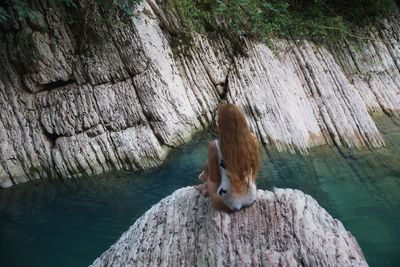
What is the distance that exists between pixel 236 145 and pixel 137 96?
4926mm

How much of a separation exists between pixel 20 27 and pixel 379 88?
7508mm

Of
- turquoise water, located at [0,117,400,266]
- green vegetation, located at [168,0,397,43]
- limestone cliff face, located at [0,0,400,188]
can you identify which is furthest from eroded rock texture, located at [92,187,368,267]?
green vegetation, located at [168,0,397,43]

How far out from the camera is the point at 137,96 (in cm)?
809

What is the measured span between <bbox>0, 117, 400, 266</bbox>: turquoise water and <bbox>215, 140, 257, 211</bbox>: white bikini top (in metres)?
3.19

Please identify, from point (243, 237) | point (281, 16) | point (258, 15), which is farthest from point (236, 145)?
point (281, 16)

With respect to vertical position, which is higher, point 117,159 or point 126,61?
point 126,61

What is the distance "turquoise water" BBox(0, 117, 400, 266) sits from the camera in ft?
20.5

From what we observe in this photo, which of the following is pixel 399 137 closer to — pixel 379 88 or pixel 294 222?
pixel 379 88

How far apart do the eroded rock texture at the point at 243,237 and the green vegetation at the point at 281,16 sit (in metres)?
5.85

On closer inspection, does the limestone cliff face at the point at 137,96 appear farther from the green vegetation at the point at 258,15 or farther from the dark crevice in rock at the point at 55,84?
the green vegetation at the point at 258,15

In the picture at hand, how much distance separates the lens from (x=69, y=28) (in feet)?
27.1

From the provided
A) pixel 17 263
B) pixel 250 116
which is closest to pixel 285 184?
pixel 250 116

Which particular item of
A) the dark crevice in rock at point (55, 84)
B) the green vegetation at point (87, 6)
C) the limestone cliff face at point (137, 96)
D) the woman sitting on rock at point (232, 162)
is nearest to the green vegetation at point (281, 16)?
the limestone cliff face at point (137, 96)

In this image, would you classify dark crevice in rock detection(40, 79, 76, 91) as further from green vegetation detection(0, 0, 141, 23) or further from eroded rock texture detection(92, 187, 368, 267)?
eroded rock texture detection(92, 187, 368, 267)
